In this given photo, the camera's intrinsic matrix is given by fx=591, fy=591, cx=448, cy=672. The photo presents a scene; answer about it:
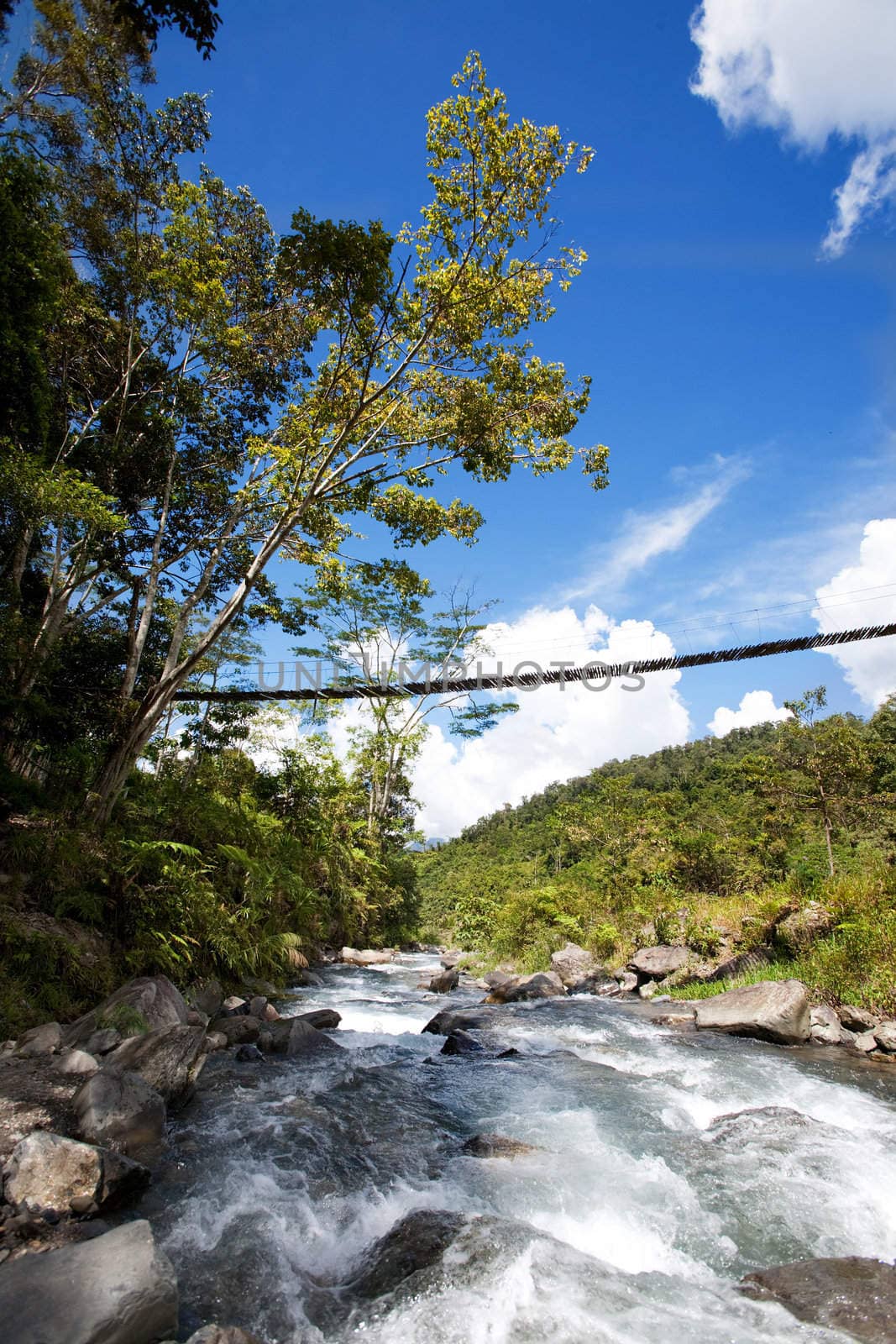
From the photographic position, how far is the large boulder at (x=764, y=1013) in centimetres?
554

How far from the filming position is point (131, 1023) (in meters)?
3.87

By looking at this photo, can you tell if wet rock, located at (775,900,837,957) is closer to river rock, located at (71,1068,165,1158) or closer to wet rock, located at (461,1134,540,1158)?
wet rock, located at (461,1134,540,1158)

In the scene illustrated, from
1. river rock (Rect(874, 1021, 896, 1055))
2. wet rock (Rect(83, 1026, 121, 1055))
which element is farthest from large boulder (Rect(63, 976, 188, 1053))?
river rock (Rect(874, 1021, 896, 1055))

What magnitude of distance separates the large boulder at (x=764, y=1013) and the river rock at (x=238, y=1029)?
446 centimetres

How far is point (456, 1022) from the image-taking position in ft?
20.8

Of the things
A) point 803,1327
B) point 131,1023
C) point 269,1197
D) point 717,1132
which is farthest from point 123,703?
point 803,1327

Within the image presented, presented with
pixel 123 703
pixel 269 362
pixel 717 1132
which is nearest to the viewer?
pixel 717 1132

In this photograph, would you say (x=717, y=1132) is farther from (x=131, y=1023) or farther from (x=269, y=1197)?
(x=131, y=1023)

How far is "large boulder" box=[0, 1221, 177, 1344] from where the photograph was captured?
4.86 feet

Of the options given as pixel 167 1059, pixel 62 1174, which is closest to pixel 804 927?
pixel 167 1059

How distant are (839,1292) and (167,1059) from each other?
3238mm

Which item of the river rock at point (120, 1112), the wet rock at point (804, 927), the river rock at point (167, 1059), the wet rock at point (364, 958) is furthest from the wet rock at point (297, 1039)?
the wet rock at point (364, 958)

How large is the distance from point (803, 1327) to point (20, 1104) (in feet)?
10.7

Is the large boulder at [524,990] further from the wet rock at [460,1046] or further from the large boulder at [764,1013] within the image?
the wet rock at [460,1046]
